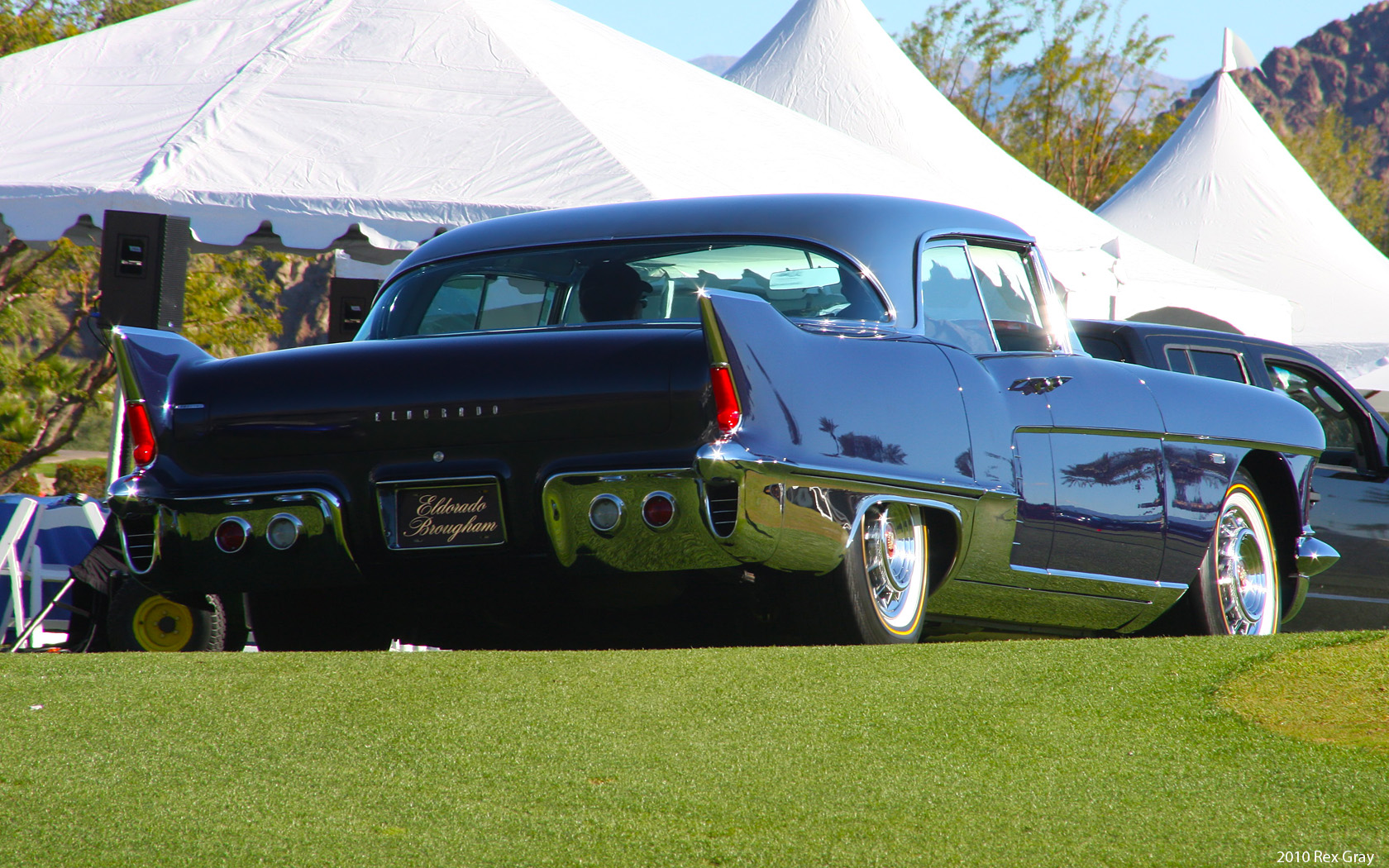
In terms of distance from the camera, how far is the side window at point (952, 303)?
4.05 meters

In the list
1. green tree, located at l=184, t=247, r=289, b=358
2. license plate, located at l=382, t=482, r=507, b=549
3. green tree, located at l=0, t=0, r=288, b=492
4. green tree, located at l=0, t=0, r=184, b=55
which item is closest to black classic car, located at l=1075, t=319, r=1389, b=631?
license plate, located at l=382, t=482, r=507, b=549

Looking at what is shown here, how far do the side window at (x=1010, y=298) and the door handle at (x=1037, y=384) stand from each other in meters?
0.21

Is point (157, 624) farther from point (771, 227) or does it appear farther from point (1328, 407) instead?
point (1328, 407)

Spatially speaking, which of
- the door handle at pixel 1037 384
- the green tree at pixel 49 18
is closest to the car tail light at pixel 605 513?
the door handle at pixel 1037 384

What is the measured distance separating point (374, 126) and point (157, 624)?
4.61 m

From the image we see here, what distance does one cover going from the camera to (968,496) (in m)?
3.86

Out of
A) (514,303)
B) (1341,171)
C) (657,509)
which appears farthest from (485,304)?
(1341,171)

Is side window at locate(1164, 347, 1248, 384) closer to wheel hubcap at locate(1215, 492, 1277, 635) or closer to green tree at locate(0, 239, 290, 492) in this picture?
wheel hubcap at locate(1215, 492, 1277, 635)

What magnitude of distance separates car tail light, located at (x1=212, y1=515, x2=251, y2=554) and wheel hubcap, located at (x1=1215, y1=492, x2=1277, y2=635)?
3.59m

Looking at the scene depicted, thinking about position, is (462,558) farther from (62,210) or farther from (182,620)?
(62,210)

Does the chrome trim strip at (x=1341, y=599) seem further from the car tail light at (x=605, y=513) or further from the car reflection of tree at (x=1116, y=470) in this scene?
the car tail light at (x=605, y=513)

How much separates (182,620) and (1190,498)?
4.08 m

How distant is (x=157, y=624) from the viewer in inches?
218

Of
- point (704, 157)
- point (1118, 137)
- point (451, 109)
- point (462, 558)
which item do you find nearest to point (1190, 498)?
point (462, 558)
